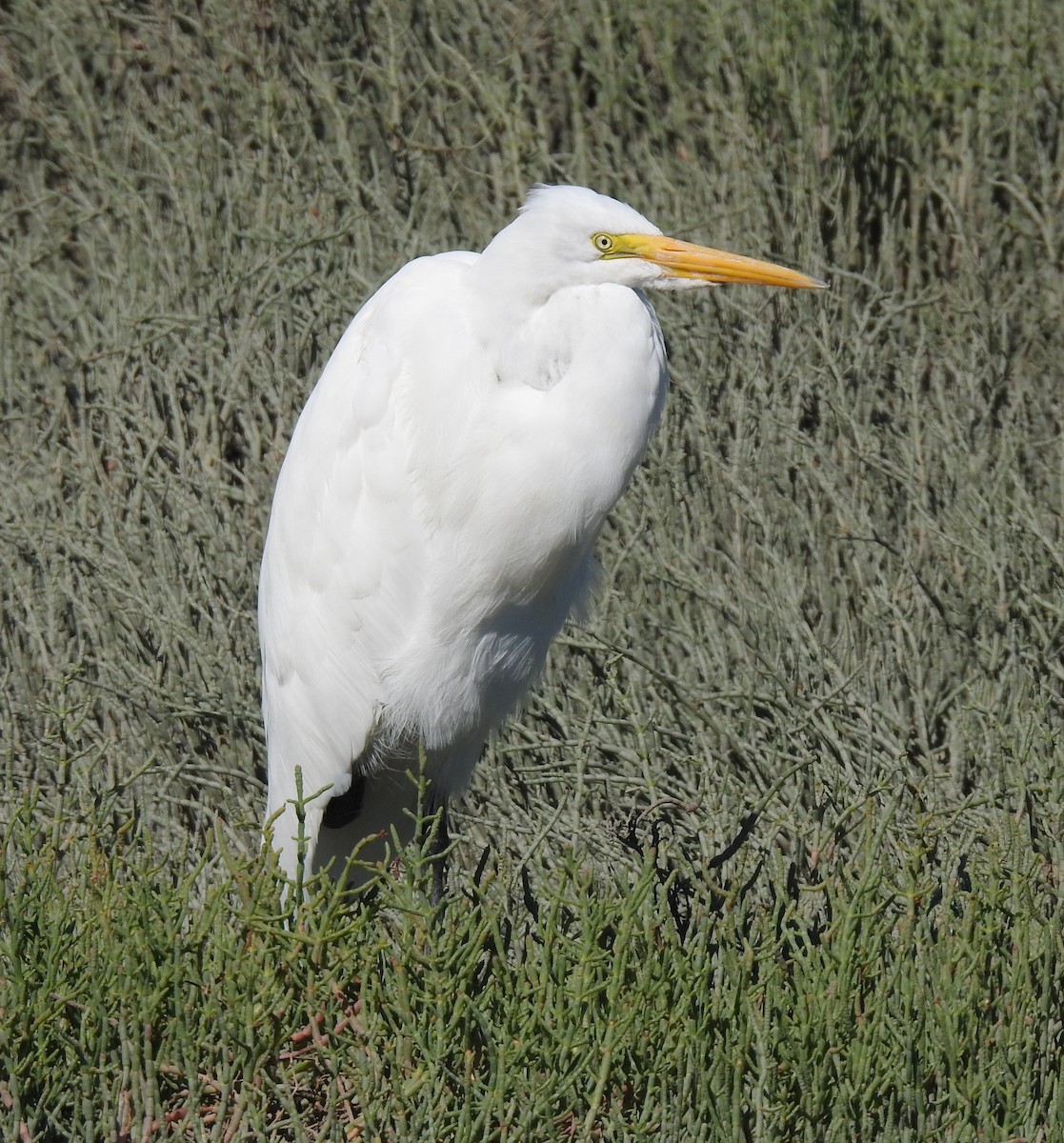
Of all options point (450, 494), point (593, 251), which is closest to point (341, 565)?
point (450, 494)

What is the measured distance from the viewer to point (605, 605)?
3029mm

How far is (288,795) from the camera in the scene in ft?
8.28

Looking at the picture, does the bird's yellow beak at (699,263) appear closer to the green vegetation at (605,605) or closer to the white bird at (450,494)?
the white bird at (450,494)

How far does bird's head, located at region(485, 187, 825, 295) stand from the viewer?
2158 millimetres

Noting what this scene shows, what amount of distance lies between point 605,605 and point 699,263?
97 cm

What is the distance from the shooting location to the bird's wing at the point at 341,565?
2.42m

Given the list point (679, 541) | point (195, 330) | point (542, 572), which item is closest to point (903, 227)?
point (679, 541)

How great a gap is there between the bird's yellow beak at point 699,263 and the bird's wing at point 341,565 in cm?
38

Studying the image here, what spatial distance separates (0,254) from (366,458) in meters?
2.38

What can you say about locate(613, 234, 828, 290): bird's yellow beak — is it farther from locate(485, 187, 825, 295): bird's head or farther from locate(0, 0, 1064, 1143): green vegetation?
locate(0, 0, 1064, 1143): green vegetation

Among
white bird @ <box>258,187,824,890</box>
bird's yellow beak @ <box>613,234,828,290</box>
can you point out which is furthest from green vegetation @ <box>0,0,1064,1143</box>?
bird's yellow beak @ <box>613,234,828,290</box>

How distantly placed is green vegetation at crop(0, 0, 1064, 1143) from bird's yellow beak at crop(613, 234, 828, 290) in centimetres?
63

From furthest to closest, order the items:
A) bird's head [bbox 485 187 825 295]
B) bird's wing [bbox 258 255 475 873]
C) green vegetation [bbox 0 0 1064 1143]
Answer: bird's wing [bbox 258 255 475 873], bird's head [bbox 485 187 825 295], green vegetation [bbox 0 0 1064 1143]

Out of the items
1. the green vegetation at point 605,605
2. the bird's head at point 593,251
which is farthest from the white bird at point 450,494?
the green vegetation at point 605,605
